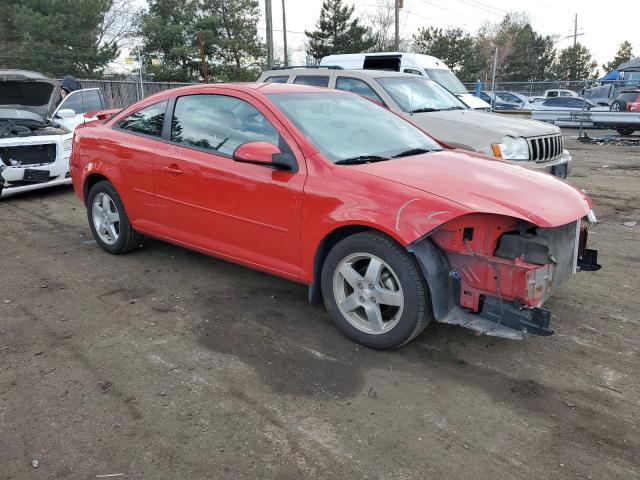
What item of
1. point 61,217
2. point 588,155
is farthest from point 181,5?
point 61,217

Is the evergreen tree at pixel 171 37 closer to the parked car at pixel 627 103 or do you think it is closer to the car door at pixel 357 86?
the parked car at pixel 627 103

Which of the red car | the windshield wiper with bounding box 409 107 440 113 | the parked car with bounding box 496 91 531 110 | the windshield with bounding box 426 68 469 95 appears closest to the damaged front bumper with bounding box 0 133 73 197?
the red car

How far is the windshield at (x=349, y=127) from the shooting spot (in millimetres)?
3834

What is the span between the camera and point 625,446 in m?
2.61

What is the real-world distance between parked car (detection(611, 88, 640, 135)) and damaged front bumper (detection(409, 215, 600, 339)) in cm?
1566

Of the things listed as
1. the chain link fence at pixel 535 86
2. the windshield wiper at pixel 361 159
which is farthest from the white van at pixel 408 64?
the chain link fence at pixel 535 86

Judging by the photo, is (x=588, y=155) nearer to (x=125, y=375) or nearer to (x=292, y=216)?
(x=292, y=216)

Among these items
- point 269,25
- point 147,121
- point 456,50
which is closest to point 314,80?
point 147,121

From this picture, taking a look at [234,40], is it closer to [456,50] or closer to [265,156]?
[456,50]

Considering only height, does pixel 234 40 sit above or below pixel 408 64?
above

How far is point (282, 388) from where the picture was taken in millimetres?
3086

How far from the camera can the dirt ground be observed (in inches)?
99.0

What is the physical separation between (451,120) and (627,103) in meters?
13.4

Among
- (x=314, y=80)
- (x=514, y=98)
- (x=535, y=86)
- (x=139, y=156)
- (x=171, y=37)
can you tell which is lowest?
(x=139, y=156)
